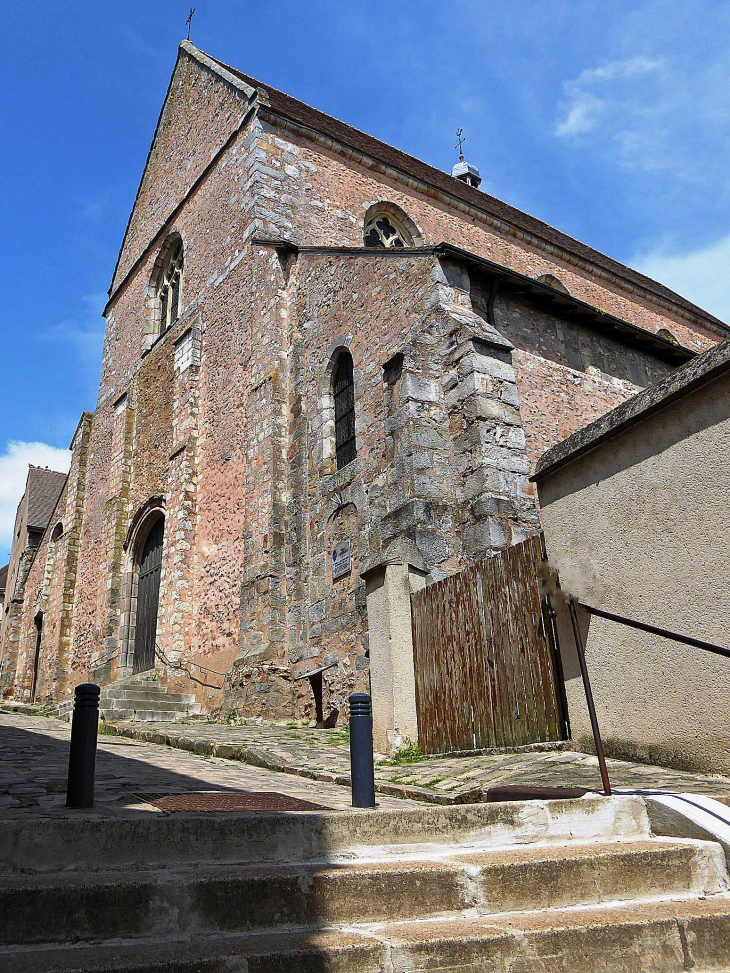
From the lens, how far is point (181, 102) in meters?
20.5

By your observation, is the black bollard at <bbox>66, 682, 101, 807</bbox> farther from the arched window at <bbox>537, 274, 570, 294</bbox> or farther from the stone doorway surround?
the arched window at <bbox>537, 274, 570, 294</bbox>

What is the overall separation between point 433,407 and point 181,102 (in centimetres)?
1506

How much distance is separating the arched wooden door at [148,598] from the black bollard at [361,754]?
1198cm

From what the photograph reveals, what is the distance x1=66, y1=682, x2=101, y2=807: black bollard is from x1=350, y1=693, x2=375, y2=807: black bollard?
1.39m

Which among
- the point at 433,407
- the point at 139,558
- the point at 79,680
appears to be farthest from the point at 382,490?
the point at 79,680

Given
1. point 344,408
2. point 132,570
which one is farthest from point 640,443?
point 132,570

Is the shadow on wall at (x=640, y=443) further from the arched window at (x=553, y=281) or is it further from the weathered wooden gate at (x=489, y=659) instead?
the arched window at (x=553, y=281)

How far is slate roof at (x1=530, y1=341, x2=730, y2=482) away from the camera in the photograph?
15.2ft

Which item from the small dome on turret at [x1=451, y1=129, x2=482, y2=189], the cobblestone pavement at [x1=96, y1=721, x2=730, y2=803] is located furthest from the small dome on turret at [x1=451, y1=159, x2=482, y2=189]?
the cobblestone pavement at [x1=96, y1=721, x2=730, y2=803]

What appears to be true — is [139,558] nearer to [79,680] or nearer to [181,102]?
[79,680]

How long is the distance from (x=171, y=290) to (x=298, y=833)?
18628 millimetres

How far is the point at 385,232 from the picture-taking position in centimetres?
1805

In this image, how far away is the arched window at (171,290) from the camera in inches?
776

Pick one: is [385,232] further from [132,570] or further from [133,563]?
[132,570]
